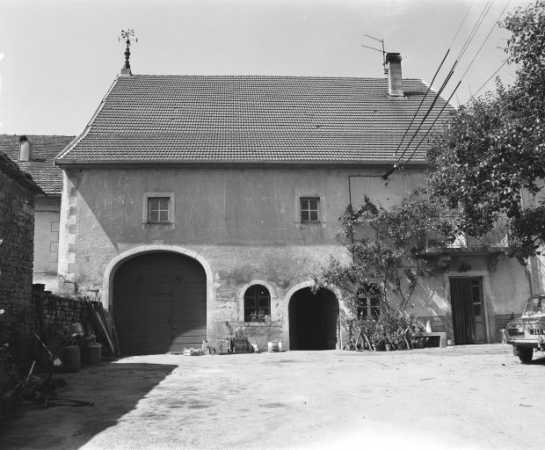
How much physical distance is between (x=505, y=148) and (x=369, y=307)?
8.81 m

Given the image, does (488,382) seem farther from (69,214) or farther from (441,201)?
(69,214)

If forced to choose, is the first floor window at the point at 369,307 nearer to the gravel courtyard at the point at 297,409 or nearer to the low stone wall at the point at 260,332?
the low stone wall at the point at 260,332

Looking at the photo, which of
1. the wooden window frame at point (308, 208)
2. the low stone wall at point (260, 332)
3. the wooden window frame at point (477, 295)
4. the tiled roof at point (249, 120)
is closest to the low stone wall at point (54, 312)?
the low stone wall at point (260, 332)

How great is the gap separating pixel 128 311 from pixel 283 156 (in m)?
7.23

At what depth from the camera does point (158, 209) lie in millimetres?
18000

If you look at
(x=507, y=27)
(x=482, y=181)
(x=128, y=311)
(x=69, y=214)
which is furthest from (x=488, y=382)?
(x=69, y=214)

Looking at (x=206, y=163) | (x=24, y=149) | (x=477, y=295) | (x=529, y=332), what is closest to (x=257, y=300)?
(x=206, y=163)

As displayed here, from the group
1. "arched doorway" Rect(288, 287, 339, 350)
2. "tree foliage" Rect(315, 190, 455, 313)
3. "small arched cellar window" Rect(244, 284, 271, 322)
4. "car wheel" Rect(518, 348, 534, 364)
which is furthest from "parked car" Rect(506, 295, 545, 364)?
"small arched cellar window" Rect(244, 284, 271, 322)

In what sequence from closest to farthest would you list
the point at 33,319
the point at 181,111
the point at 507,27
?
the point at 507,27
the point at 33,319
the point at 181,111

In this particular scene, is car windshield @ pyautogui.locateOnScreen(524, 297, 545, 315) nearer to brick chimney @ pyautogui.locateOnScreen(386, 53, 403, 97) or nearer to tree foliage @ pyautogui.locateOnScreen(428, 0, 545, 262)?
tree foliage @ pyautogui.locateOnScreen(428, 0, 545, 262)

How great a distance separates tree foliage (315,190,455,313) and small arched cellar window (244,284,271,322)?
1744 mm

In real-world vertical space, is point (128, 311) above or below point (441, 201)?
below

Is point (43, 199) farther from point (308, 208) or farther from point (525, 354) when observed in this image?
point (525, 354)

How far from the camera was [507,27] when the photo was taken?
407 inches
